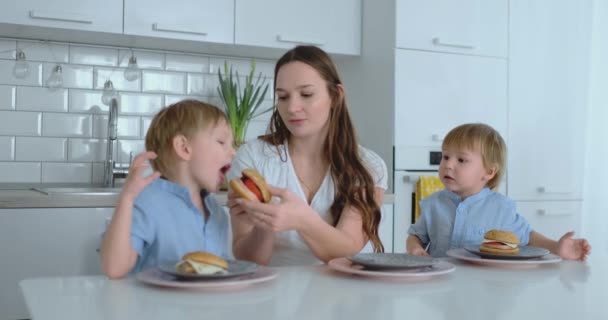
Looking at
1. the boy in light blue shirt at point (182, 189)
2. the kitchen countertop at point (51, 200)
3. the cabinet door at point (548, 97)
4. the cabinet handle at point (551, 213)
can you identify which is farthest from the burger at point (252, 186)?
the cabinet handle at point (551, 213)

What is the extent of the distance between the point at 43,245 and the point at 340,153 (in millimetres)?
1225

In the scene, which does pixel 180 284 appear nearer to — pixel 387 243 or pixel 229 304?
pixel 229 304

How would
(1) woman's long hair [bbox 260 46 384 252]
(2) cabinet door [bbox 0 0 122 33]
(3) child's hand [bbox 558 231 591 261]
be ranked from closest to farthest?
1. (3) child's hand [bbox 558 231 591 261]
2. (1) woman's long hair [bbox 260 46 384 252]
3. (2) cabinet door [bbox 0 0 122 33]

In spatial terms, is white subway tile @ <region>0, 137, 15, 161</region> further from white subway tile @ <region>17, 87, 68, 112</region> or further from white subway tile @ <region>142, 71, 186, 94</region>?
white subway tile @ <region>142, 71, 186, 94</region>

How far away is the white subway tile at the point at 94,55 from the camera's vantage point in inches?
122

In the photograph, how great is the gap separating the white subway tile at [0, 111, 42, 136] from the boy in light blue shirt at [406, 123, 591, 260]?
1893mm

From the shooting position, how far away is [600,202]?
3557 millimetres

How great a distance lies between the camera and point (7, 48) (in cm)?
298

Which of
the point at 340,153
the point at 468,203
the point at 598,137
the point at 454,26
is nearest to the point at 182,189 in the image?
the point at 340,153

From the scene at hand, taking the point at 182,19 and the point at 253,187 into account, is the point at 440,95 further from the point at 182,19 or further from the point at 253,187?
the point at 253,187

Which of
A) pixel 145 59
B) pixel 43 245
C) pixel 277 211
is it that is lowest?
pixel 43 245

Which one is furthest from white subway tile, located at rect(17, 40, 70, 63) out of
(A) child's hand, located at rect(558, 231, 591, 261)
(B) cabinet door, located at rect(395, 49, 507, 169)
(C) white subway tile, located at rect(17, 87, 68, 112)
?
(A) child's hand, located at rect(558, 231, 591, 261)

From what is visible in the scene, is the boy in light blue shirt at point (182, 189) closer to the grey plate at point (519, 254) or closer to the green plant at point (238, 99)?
the grey plate at point (519, 254)

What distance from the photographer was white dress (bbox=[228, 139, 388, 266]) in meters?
1.78
